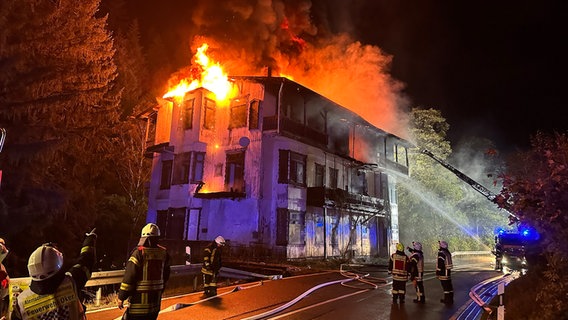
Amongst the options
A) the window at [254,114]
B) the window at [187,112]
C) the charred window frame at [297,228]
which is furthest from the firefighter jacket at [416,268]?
the window at [187,112]

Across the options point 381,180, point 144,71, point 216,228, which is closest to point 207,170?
point 216,228

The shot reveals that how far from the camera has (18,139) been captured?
45.9ft

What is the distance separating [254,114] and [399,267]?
1597 centimetres

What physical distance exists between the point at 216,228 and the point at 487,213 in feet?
122

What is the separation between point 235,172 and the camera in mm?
23984

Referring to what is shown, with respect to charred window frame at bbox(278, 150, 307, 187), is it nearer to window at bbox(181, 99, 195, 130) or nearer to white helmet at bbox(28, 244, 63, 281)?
window at bbox(181, 99, 195, 130)

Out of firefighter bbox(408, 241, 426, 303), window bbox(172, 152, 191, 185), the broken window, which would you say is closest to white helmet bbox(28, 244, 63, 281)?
firefighter bbox(408, 241, 426, 303)

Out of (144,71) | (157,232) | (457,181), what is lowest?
(157,232)

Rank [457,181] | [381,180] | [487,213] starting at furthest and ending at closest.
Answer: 1. [487,213]
2. [457,181]
3. [381,180]

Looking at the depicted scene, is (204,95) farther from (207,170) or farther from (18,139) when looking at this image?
(18,139)

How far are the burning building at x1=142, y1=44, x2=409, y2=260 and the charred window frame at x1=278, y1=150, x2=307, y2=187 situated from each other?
0.21ft

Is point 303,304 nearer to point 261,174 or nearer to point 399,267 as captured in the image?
point 399,267

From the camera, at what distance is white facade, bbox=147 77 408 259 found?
22688 millimetres

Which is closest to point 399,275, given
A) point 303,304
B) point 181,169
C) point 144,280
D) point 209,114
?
point 303,304
